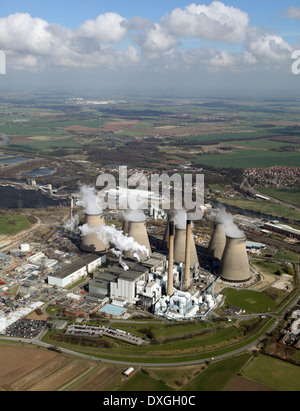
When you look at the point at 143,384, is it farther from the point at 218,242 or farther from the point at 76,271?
the point at 218,242

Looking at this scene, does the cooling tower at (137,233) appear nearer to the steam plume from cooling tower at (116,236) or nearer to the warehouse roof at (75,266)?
the steam plume from cooling tower at (116,236)

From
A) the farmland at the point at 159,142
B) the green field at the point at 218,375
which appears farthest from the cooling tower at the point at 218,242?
the farmland at the point at 159,142

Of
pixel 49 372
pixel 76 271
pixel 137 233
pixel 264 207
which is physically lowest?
pixel 49 372

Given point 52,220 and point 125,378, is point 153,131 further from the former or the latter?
point 125,378

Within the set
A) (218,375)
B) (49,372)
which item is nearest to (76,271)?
(49,372)

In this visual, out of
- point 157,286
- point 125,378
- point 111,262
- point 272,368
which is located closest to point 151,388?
point 125,378
